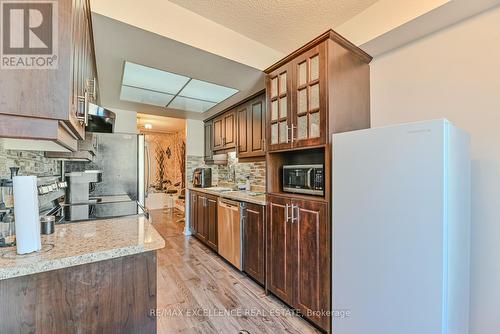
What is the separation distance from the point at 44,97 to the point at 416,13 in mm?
2170

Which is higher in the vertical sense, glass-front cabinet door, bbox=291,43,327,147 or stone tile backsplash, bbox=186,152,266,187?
glass-front cabinet door, bbox=291,43,327,147

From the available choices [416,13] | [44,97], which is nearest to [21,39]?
[44,97]

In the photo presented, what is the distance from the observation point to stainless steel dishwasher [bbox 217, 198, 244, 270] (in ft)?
9.08

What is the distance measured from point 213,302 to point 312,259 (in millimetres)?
1081

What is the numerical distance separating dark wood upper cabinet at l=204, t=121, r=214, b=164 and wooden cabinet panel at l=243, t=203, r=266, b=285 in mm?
2145

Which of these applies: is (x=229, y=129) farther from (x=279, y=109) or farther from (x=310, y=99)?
(x=310, y=99)

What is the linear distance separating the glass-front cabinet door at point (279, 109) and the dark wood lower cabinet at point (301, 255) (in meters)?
0.55

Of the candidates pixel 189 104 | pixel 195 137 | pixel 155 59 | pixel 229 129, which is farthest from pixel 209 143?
pixel 155 59

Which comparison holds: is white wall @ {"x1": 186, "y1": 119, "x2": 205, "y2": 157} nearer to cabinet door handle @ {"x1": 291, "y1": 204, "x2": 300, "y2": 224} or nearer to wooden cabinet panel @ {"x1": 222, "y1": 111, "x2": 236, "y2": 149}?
wooden cabinet panel @ {"x1": 222, "y1": 111, "x2": 236, "y2": 149}

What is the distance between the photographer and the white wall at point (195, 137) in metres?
4.69

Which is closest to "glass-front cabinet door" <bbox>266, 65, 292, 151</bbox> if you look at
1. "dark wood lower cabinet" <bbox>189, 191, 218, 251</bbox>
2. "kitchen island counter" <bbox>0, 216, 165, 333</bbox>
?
"kitchen island counter" <bbox>0, 216, 165, 333</bbox>

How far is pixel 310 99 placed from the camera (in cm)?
188

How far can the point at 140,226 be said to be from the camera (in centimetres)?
134

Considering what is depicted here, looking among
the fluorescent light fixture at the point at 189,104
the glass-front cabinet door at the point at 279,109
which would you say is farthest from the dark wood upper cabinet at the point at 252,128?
the glass-front cabinet door at the point at 279,109
